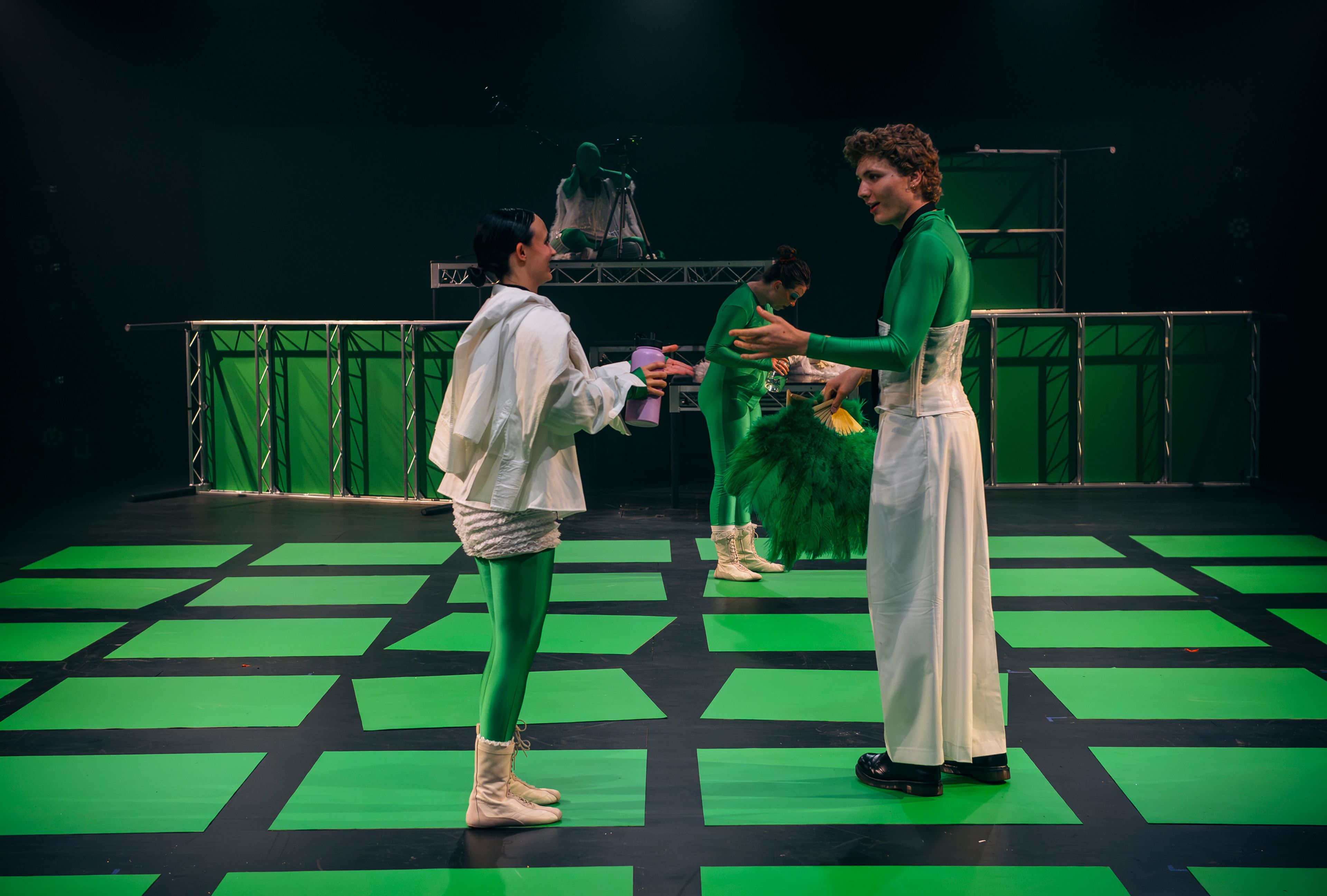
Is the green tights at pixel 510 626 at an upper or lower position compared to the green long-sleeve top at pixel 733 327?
lower

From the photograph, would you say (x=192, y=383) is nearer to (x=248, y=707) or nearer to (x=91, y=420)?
(x=91, y=420)

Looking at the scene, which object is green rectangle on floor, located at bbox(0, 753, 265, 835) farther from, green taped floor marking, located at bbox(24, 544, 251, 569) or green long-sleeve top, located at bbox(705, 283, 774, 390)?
green taped floor marking, located at bbox(24, 544, 251, 569)

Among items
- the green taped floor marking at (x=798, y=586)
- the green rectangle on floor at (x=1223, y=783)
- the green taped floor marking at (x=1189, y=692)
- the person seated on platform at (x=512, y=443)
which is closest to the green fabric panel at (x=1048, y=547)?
the green taped floor marking at (x=798, y=586)

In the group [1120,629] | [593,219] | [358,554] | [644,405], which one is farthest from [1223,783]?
[593,219]

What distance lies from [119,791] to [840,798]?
195 centimetres

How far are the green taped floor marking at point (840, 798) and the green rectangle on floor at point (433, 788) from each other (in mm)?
233

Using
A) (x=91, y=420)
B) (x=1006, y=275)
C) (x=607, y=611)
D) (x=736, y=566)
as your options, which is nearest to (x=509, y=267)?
(x=607, y=611)

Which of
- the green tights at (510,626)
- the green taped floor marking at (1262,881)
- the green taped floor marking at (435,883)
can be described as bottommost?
the green taped floor marking at (1262,881)

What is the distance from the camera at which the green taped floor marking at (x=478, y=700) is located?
3559 millimetres

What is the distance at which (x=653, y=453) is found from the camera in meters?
10.5

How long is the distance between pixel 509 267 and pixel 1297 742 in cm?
270

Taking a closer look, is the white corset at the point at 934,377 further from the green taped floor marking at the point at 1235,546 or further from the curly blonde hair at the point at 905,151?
the green taped floor marking at the point at 1235,546

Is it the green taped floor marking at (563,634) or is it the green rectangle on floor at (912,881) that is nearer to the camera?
the green rectangle on floor at (912,881)

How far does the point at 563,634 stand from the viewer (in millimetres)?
4613
